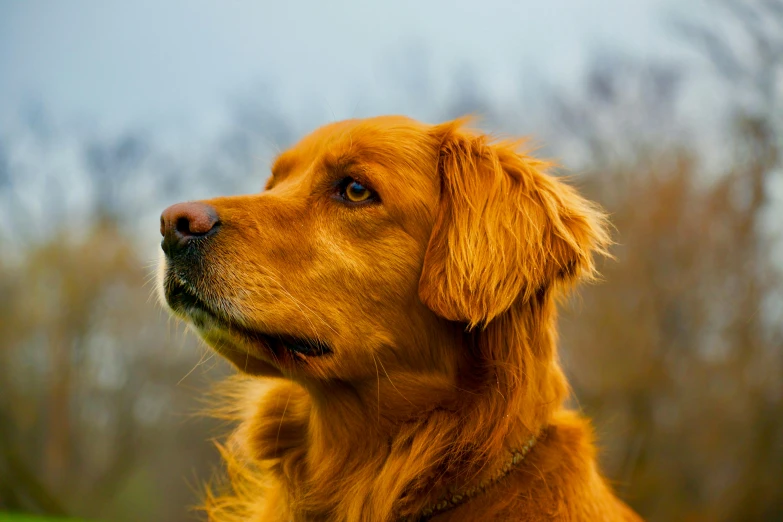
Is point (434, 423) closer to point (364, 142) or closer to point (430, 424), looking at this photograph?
point (430, 424)

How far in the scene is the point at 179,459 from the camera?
1231 centimetres

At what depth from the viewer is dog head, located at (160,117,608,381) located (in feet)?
8.81

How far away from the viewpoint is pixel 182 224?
105 inches

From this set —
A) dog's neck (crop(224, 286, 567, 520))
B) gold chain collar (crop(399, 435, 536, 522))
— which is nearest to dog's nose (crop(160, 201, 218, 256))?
dog's neck (crop(224, 286, 567, 520))

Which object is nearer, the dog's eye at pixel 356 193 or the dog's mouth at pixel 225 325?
the dog's mouth at pixel 225 325

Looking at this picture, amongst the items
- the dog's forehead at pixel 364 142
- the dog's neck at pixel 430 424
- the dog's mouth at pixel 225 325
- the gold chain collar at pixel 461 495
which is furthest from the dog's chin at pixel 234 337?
the dog's forehead at pixel 364 142

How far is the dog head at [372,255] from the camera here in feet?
8.81

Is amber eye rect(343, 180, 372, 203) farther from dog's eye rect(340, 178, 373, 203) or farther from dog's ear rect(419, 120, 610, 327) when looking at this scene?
dog's ear rect(419, 120, 610, 327)

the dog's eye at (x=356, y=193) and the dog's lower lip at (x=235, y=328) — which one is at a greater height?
the dog's eye at (x=356, y=193)

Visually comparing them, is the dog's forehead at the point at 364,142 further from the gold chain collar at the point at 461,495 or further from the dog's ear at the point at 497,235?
the gold chain collar at the point at 461,495

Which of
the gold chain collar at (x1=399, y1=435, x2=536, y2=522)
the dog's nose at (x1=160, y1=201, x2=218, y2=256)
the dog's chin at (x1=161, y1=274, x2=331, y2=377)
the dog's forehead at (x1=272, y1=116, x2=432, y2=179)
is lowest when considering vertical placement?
the gold chain collar at (x1=399, y1=435, x2=536, y2=522)

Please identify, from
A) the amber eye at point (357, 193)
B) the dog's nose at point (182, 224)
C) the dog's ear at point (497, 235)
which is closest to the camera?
the dog's nose at point (182, 224)

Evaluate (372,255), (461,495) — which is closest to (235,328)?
(372,255)

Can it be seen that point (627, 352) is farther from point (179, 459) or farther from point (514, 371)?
point (514, 371)
